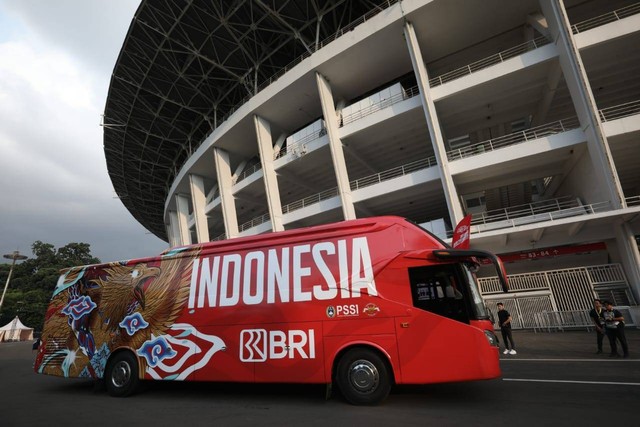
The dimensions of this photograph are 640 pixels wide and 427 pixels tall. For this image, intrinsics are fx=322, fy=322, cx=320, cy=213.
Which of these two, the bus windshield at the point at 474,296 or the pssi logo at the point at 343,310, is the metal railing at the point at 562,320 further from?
the pssi logo at the point at 343,310

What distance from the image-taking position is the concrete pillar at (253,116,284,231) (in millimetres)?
21625

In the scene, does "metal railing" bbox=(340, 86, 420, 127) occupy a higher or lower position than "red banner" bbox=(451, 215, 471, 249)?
higher

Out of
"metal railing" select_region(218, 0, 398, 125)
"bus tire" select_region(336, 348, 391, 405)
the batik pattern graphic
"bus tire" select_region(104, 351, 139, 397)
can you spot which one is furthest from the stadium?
"bus tire" select_region(104, 351, 139, 397)

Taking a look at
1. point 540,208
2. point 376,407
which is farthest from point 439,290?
point 540,208

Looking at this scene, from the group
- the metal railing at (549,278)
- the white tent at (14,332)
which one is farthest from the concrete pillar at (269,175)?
the white tent at (14,332)

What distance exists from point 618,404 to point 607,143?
13.3 meters

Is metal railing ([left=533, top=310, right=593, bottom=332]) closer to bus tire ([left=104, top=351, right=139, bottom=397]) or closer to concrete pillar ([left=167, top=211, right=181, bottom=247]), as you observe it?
bus tire ([left=104, top=351, right=139, bottom=397])

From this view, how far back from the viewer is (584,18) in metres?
17.8

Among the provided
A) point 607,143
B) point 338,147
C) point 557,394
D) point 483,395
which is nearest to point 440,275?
point 483,395

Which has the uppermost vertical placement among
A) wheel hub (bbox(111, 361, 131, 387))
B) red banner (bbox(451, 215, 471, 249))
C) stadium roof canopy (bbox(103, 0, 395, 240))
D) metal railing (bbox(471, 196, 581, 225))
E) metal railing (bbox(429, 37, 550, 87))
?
stadium roof canopy (bbox(103, 0, 395, 240))

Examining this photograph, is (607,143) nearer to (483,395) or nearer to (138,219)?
(483,395)

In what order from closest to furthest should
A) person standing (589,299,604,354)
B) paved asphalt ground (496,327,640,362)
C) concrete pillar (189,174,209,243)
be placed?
person standing (589,299,604,354) < paved asphalt ground (496,327,640,362) < concrete pillar (189,174,209,243)

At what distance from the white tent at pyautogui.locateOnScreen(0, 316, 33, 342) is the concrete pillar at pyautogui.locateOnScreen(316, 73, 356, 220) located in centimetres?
4201

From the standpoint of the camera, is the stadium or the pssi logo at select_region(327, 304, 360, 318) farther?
the stadium
